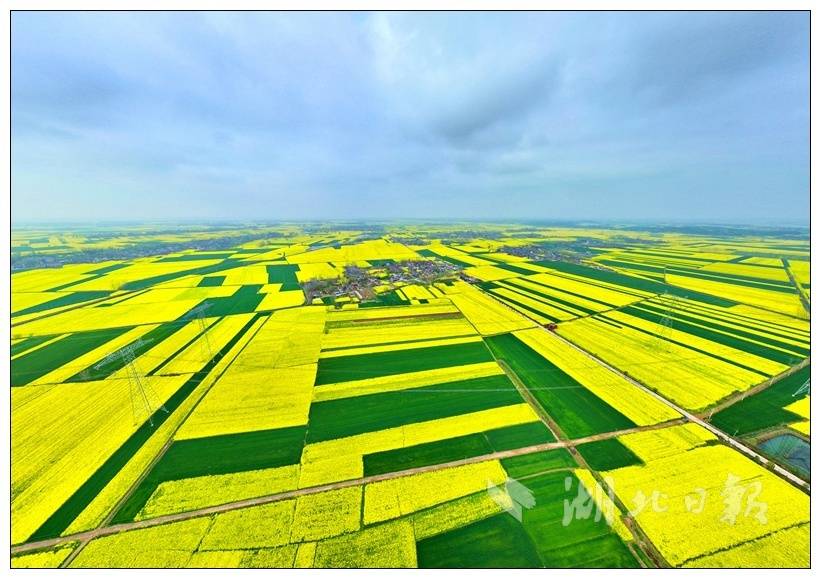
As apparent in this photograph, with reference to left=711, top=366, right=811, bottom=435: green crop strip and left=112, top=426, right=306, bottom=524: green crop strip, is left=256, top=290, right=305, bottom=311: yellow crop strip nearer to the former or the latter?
left=112, top=426, right=306, bottom=524: green crop strip

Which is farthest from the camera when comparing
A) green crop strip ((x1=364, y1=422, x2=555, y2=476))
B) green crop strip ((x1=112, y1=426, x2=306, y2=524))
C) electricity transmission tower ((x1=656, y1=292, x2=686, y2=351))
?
electricity transmission tower ((x1=656, y1=292, x2=686, y2=351))

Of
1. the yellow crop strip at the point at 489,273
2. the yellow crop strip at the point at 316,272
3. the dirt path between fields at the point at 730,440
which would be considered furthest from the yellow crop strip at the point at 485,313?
the yellow crop strip at the point at 316,272

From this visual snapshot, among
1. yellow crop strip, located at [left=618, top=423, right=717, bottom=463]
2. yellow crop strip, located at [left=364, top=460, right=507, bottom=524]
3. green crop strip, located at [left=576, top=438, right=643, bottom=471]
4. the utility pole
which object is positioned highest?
the utility pole

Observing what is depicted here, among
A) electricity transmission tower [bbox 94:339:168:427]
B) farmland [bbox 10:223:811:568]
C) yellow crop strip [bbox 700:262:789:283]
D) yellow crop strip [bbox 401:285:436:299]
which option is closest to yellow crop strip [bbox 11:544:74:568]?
farmland [bbox 10:223:811:568]

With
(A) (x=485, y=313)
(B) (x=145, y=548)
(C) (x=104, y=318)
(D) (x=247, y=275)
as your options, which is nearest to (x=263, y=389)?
(B) (x=145, y=548)

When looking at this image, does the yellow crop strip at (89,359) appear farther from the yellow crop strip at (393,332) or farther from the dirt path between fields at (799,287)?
the dirt path between fields at (799,287)

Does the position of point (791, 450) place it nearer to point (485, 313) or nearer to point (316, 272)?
point (485, 313)

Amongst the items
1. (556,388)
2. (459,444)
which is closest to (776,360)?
(556,388)
